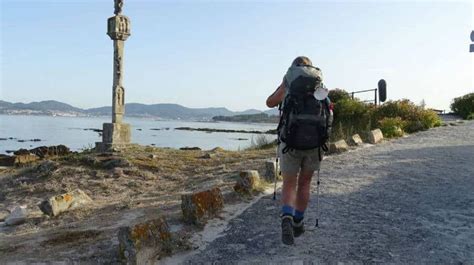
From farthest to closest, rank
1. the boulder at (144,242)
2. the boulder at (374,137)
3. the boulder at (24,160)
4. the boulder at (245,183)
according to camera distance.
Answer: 1. the boulder at (24,160)
2. the boulder at (374,137)
3. the boulder at (245,183)
4. the boulder at (144,242)

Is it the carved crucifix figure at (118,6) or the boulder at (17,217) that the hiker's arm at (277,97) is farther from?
the carved crucifix figure at (118,6)

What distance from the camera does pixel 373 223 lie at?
5.09 m

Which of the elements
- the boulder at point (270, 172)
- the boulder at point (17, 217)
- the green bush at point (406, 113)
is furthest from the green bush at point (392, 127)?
the boulder at point (17, 217)

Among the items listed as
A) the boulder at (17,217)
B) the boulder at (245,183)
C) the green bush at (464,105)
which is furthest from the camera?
the green bush at (464,105)

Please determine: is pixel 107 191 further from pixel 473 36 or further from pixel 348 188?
pixel 473 36

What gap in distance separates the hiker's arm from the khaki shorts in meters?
0.44

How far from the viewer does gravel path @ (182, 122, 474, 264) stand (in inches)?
167

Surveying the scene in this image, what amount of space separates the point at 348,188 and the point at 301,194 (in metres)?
2.44

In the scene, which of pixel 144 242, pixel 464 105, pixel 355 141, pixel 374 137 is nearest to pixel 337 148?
pixel 355 141

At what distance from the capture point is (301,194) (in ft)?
15.0

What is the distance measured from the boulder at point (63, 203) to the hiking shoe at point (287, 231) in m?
4.04

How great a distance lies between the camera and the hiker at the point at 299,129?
4.25 m

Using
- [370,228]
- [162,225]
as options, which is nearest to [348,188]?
[370,228]

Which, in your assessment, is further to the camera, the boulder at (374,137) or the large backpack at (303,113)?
the boulder at (374,137)
